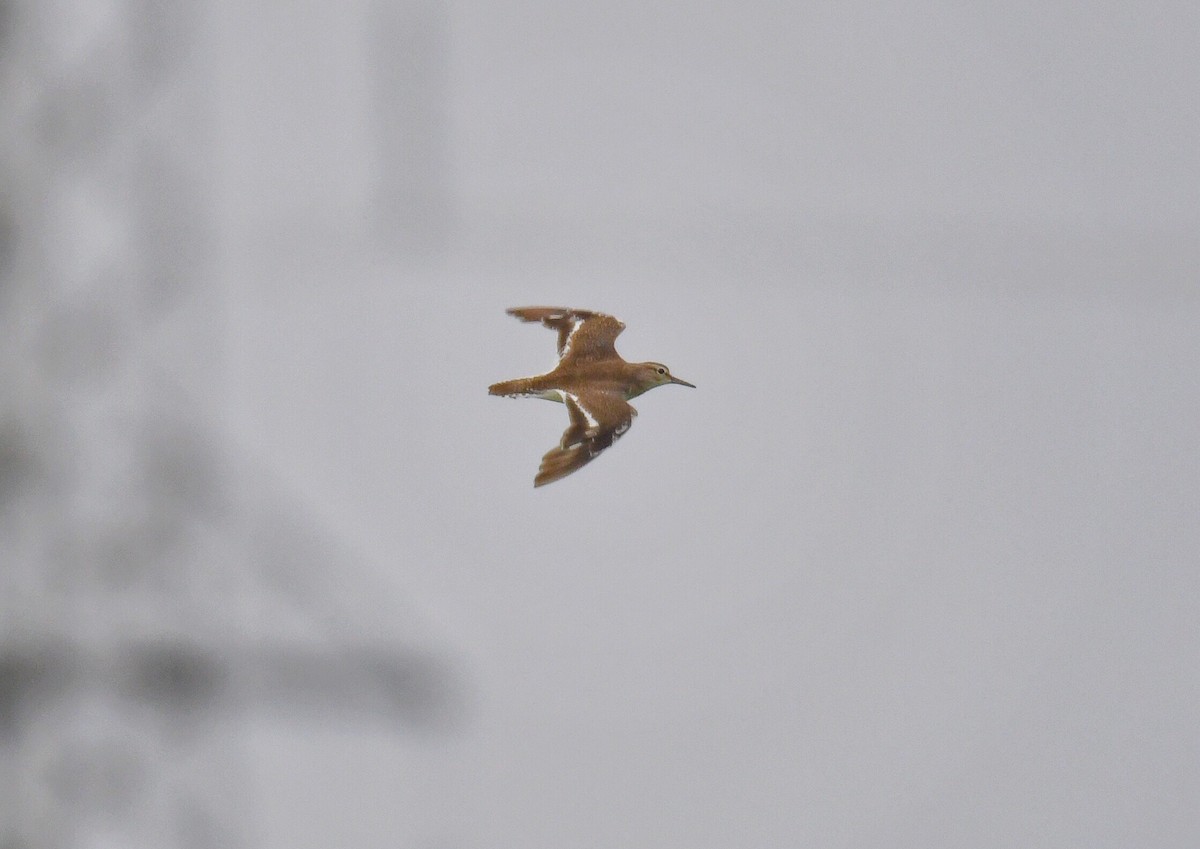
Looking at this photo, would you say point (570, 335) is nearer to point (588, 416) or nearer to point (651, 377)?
point (651, 377)

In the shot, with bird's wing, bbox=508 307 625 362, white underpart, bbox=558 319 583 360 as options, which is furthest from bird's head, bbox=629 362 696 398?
white underpart, bbox=558 319 583 360

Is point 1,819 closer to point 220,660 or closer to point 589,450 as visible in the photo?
point 220,660

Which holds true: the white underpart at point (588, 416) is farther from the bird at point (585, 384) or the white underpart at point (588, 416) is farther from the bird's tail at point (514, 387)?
the bird's tail at point (514, 387)

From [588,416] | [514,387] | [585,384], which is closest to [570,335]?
[585,384]

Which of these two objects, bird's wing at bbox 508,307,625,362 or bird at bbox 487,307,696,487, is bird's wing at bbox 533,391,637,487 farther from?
bird's wing at bbox 508,307,625,362

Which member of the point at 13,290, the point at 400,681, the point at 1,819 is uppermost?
the point at 13,290

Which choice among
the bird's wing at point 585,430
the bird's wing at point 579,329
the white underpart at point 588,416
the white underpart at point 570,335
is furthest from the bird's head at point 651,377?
the white underpart at point 588,416

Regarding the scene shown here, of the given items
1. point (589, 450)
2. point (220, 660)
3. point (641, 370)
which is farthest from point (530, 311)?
point (220, 660)
